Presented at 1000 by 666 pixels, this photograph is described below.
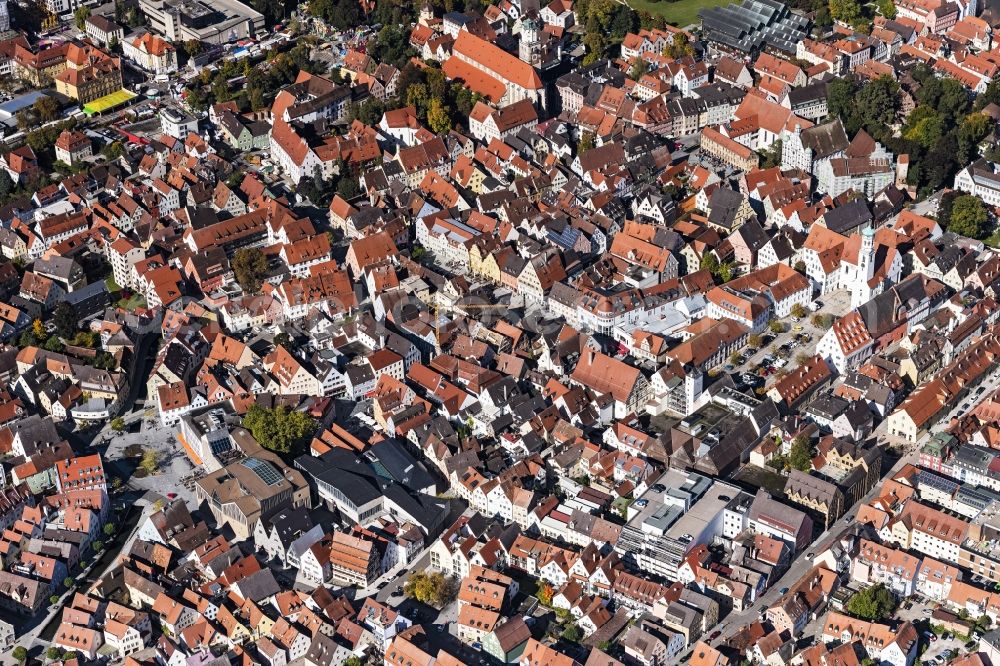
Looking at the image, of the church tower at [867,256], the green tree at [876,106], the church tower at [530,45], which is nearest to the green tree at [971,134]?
the green tree at [876,106]

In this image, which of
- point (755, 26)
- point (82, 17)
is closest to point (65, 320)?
point (82, 17)

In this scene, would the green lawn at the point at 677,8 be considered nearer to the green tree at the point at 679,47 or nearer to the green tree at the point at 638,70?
the green tree at the point at 679,47

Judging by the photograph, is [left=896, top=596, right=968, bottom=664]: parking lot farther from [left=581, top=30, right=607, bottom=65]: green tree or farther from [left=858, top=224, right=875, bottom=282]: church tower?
[left=581, top=30, right=607, bottom=65]: green tree

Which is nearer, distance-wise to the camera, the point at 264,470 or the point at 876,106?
the point at 264,470

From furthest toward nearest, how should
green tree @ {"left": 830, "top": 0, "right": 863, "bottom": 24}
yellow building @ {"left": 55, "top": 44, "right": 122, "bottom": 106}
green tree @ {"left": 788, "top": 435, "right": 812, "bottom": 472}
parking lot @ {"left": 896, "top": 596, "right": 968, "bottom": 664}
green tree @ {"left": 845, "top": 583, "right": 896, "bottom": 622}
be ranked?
green tree @ {"left": 830, "top": 0, "right": 863, "bottom": 24}
yellow building @ {"left": 55, "top": 44, "right": 122, "bottom": 106}
green tree @ {"left": 788, "top": 435, "right": 812, "bottom": 472}
green tree @ {"left": 845, "top": 583, "right": 896, "bottom": 622}
parking lot @ {"left": 896, "top": 596, "right": 968, "bottom": 664}

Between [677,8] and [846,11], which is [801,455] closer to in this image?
[846,11]

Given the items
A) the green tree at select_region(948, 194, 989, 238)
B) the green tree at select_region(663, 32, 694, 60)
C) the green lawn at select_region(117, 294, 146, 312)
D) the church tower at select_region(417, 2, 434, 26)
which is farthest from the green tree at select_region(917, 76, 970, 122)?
the green lawn at select_region(117, 294, 146, 312)
